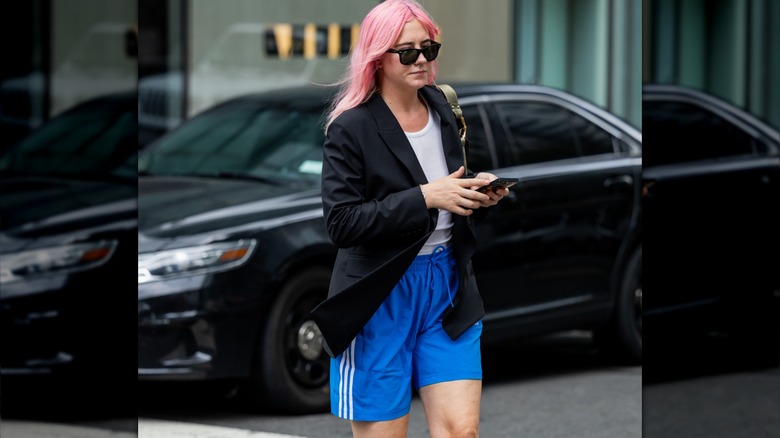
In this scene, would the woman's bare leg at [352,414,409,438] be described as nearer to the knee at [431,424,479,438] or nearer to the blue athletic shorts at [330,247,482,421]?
the blue athletic shorts at [330,247,482,421]

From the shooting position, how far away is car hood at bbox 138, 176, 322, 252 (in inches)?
261

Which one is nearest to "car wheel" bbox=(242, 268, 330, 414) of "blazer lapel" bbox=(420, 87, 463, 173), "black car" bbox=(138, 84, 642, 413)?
"black car" bbox=(138, 84, 642, 413)

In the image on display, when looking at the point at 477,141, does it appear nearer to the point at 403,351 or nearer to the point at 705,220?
the point at 705,220

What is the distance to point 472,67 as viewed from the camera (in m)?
15.5

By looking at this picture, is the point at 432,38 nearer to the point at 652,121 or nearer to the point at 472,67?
the point at 652,121

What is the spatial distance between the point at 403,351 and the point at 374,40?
87 cm

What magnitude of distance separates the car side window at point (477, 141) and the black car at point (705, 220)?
326cm

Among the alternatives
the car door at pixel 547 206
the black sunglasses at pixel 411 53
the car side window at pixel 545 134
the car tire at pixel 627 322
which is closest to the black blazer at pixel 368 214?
the black sunglasses at pixel 411 53

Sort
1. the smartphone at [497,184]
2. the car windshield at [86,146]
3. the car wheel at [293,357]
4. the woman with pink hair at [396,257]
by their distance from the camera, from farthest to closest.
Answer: the car wheel at [293,357] → the woman with pink hair at [396,257] → the smartphone at [497,184] → the car windshield at [86,146]

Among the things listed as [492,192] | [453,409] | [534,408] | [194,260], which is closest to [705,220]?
[492,192]

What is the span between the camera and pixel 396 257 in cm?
391

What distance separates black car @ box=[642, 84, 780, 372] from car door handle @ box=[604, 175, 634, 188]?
12.0 ft

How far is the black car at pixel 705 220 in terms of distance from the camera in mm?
3967

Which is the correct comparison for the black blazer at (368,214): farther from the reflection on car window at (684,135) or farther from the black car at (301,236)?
the black car at (301,236)
